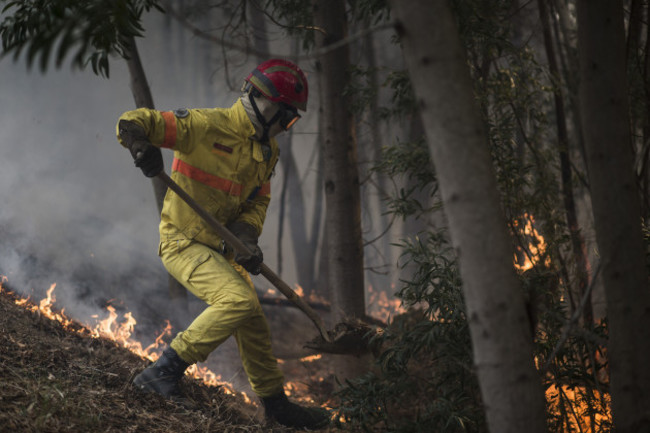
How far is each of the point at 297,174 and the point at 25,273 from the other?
6062mm

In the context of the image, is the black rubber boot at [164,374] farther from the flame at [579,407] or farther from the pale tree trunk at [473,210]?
the flame at [579,407]

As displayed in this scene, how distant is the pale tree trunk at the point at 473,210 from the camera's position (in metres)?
2.02

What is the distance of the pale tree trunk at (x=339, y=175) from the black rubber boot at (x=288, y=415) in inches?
46.2

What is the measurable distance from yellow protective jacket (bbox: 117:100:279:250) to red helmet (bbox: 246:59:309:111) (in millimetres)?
224

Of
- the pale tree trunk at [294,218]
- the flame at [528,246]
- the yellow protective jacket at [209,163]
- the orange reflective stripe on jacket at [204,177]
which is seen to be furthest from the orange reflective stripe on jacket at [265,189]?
the pale tree trunk at [294,218]

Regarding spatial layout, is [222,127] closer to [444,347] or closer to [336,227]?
[336,227]

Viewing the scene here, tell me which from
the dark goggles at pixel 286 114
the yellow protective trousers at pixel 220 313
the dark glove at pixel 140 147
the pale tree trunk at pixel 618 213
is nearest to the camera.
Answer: the pale tree trunk at pixel 618 213

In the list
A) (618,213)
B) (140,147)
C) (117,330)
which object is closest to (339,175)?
(140,147)

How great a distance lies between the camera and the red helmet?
4.03 metres

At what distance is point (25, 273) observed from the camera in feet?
18.3

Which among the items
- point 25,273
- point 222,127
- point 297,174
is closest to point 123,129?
point 222,127

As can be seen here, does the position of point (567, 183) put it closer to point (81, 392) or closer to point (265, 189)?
point (265, 189)

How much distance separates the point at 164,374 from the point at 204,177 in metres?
1.35

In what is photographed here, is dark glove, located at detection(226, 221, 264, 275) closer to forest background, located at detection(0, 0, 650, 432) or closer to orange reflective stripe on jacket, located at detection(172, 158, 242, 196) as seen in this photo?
orange reflective stripe on jacket, located at detection(172, 158, 242, 196)
